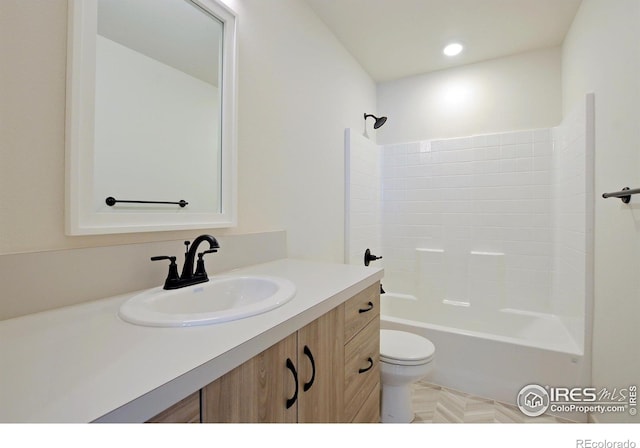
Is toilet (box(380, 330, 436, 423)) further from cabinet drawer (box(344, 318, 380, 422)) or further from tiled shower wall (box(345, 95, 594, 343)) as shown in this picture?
tiled shower wall (box(345, 95, 594, 343))

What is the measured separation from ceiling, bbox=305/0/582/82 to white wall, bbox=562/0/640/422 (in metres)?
0.32

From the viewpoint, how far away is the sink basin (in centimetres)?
66

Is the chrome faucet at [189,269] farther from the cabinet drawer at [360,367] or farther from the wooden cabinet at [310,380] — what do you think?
the cabinet drawer at [360,367]

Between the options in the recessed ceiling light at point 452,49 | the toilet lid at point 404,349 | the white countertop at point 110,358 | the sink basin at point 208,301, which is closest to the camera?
the white countertop at point 110,358

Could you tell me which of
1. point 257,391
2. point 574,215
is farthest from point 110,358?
point 574,215

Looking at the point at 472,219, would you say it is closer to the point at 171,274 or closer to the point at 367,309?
the point at 367,309

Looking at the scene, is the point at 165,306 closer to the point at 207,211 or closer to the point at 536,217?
the point at 207,211

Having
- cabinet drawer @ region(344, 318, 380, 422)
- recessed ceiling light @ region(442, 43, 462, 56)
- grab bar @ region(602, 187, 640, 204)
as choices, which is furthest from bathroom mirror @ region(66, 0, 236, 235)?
recessed ceiling light @ region(442, 43, 462, 56)

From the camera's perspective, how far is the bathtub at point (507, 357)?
1.70 m

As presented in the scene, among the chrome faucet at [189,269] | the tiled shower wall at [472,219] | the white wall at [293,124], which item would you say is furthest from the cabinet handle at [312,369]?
the tiled shower wall at [472,219]

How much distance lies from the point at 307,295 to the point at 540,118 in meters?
2.57

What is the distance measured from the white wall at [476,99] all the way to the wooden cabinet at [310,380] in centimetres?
206
